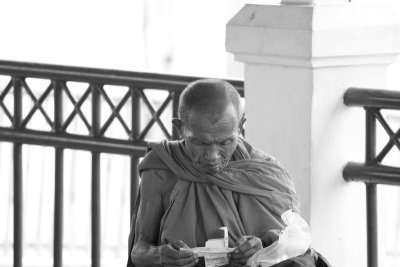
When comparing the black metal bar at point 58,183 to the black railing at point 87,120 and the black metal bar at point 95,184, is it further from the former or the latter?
the black metal bar at point 95,184

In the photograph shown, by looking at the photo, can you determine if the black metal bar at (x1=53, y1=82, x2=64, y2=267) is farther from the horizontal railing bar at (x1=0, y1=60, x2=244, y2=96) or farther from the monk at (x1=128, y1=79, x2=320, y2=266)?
the monk at (x1=128, y1=79, x2=320, y2=266)

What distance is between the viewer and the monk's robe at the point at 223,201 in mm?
4270

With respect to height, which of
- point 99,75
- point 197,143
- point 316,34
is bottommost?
point 197,143

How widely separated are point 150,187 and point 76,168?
6050 millimetres

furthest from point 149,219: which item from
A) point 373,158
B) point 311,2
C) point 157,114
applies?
point 157,114

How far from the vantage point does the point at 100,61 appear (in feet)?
47.7

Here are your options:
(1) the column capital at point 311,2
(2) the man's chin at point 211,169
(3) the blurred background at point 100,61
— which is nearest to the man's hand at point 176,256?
(2) the man's chin at point 211,169

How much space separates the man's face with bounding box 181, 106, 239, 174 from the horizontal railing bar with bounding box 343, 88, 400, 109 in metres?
1.34

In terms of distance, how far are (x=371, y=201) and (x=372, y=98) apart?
0.46 meters

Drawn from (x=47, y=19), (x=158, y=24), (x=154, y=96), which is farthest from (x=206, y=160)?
(x=47, y=19)

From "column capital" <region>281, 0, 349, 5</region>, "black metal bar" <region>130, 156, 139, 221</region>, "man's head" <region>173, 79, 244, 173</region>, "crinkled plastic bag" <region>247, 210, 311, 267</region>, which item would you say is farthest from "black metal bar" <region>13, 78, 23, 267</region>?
"crinkled plastic bag" <region>247, 210, 311, 267</region>

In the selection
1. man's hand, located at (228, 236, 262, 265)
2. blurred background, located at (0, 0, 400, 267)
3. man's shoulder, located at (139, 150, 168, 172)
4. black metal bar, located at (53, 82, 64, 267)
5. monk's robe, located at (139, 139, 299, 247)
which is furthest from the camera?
blurred background, located at (0, 0, 400, 267)

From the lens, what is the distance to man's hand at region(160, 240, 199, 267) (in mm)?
4152

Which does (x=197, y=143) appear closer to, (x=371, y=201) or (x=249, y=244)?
(x=249, y=244)
